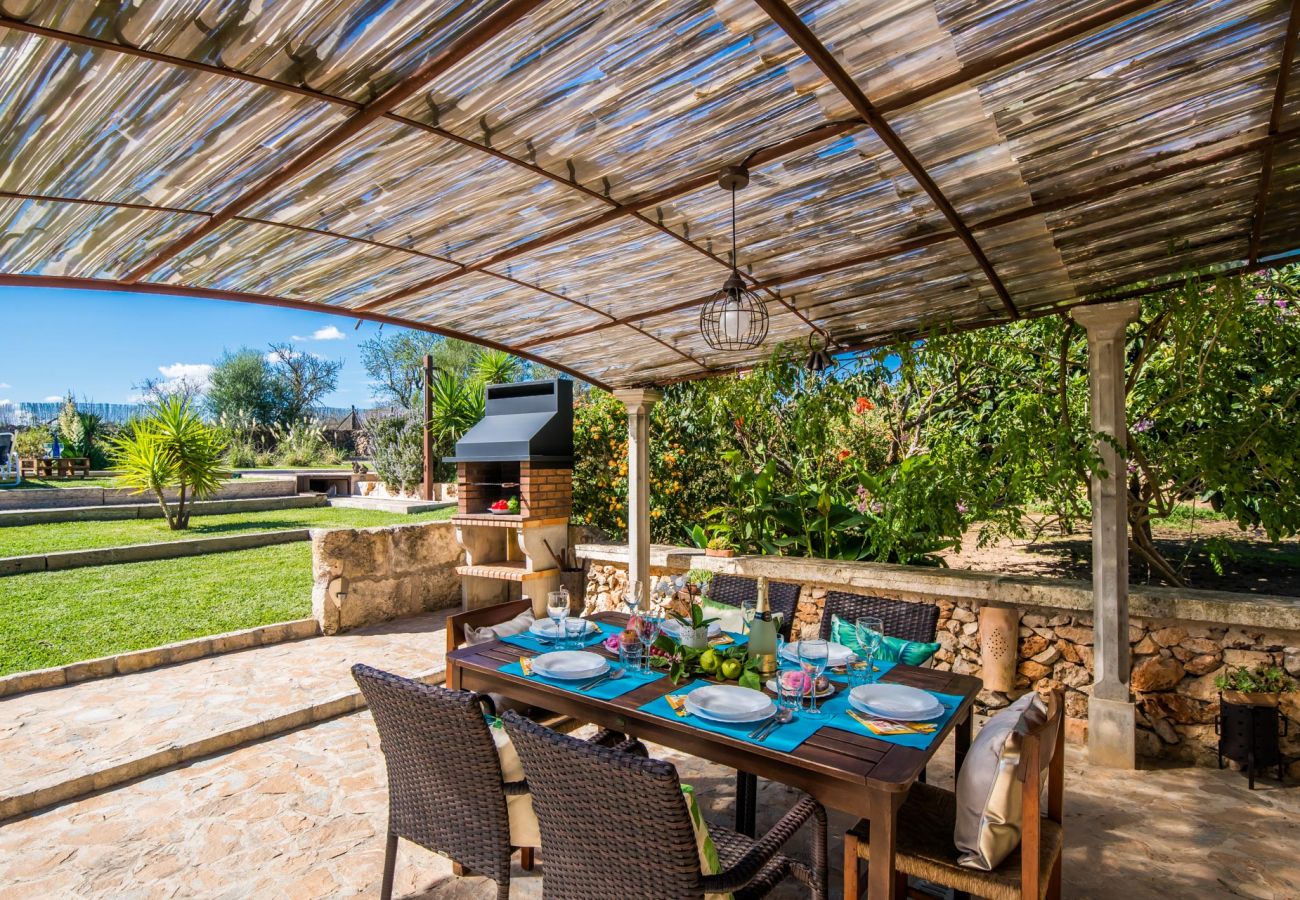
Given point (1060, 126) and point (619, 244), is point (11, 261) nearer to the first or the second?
point (619, 244)

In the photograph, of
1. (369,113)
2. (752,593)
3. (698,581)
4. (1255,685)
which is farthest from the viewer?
(698,581)

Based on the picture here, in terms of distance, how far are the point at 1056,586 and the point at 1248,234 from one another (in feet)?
6.35

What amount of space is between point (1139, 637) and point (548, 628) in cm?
312

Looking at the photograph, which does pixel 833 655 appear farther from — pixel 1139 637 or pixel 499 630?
pixel 1139 637

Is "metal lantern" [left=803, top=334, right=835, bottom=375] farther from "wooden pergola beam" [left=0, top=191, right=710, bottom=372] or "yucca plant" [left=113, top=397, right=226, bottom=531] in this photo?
"yucca plant" [left=113, top=397, right=226, bottom=531]

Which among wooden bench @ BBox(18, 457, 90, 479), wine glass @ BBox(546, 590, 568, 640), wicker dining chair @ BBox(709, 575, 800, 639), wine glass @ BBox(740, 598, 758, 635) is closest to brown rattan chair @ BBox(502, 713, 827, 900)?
wine glass @ BBox(740, 598, 758, 635)

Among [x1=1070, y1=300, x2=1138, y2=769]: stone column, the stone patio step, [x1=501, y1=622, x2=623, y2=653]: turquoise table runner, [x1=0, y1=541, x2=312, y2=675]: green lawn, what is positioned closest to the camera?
[x1=501, y1=622, x2=623, y2=653]: turquoise table runner

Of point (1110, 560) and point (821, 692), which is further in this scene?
point (1110, 560)

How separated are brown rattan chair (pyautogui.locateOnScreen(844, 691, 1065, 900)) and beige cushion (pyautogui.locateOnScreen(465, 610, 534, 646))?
1.72 metres

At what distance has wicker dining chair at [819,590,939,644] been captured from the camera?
10.0 ft

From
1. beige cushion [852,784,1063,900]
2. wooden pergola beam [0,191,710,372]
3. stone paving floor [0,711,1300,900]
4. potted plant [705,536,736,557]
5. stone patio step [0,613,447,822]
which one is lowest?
stone paving floor [0,711,1300,900]

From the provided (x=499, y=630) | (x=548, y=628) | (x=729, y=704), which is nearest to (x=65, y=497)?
(x=499, y=630)

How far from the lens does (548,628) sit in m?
3.06

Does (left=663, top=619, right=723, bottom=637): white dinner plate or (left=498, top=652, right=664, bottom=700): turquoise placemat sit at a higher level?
(left=663, top=619, right=723, bottom=637): white dinner plate
